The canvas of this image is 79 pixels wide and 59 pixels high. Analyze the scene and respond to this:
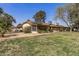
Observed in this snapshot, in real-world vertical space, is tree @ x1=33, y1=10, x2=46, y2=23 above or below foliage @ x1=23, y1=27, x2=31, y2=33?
above

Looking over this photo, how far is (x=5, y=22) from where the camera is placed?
2.23m

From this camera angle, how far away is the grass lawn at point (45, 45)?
2.17 m

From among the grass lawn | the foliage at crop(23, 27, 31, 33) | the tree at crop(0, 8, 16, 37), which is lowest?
the grass lawn

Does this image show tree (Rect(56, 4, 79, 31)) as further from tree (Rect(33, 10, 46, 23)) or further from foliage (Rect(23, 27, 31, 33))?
foliage (Rect(23, 27, 31, 33))

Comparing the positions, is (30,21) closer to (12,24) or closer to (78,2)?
(12,24)

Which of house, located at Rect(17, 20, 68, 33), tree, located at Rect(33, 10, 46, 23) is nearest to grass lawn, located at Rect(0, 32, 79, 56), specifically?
house, located at Rect(17, 20, 68, 33)

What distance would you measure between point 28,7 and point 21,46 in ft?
1.42

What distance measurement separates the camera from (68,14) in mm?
2219

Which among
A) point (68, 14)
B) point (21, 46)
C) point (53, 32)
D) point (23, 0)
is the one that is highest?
point (23, 0)

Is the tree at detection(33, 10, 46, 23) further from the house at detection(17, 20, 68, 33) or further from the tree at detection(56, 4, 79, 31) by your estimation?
the tree at detection(56, 4, 79, 31)

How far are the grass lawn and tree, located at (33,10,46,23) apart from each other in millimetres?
179

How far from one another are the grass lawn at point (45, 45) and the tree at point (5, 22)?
0.42ft

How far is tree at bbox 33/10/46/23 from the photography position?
7.20ft

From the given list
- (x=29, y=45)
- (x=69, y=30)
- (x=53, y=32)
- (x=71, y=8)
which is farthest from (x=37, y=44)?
(x=71, y=8)
